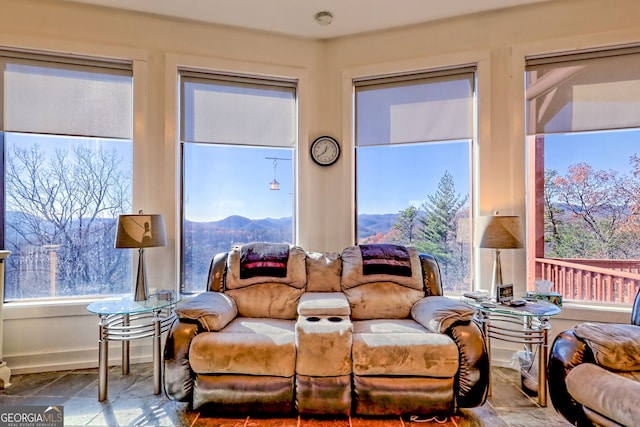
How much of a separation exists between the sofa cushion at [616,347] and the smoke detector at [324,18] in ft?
9.33

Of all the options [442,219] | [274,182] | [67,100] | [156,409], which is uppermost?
[67,100]

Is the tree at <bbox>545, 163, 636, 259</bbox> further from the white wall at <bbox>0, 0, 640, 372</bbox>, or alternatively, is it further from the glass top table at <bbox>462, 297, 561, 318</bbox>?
the glass top table at <bbox>462, 297, 561, 318</bbox>

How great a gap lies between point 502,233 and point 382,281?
3.03ft

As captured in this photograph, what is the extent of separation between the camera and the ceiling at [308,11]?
2715mm

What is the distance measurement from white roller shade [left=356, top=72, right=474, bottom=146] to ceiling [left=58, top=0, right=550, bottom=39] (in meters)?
0.49

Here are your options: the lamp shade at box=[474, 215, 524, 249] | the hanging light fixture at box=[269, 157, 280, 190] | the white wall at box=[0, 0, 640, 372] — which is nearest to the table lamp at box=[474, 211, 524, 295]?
the lamp shade at box=[474, 215, 524, 249]

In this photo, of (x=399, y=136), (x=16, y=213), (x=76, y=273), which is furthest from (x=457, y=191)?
(x=16, y=213)

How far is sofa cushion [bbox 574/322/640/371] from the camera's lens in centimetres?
163

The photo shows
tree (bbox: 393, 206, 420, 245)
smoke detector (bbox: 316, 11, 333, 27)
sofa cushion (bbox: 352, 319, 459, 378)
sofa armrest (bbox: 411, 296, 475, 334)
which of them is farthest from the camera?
tree (bbox: 393, 206, 420, 245)

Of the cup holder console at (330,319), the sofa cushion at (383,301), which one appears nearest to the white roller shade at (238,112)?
the sofa cushion at (383,301)

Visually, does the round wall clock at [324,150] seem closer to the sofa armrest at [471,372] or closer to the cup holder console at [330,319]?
the cup holder console at [330,319]

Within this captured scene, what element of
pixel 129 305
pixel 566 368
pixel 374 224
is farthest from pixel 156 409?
pixel 566 368

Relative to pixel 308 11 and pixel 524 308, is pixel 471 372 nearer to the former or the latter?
pixel 524 308

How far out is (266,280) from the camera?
8.63 feet
